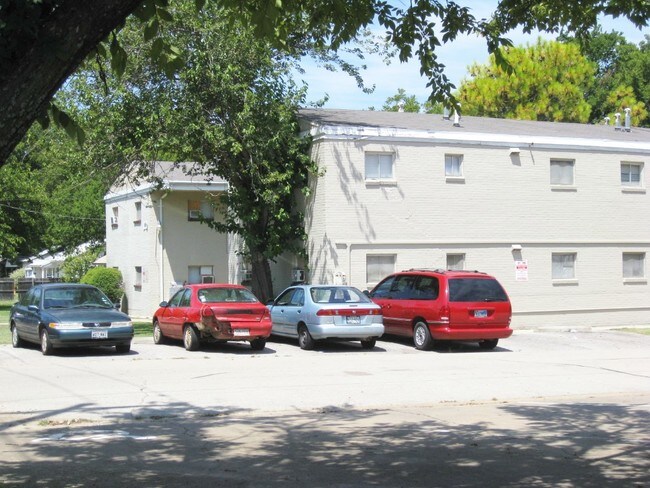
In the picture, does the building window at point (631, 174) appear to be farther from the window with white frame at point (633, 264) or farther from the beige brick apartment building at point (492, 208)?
the window with white frame at point (633, 264)

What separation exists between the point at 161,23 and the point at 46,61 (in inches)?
166

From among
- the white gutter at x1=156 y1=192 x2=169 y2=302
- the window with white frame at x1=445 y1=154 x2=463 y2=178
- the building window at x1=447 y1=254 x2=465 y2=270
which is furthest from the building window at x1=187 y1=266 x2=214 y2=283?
the window with white frame at x1=445 y1=154 x2=463 y2=178

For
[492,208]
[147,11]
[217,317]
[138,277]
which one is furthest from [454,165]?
[147,11]

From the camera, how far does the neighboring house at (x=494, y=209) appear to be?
24828mm

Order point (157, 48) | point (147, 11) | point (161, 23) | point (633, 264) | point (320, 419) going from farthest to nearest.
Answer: point (633, 264) → point (320, 419) → point (161, 23) → point (157, 48) → point (147, 11)

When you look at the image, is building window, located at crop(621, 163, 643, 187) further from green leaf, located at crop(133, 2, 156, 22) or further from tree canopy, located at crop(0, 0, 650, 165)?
green leaf, located at crop(133, 2, 156, 22)

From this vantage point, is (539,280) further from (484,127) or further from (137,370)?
(137,370)

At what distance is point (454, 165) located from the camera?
26359 millimetres

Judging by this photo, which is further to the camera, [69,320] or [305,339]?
[305,339]

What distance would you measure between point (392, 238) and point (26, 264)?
2648 inches

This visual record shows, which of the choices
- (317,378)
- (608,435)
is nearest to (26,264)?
(317,378)

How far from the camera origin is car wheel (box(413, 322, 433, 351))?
1952 centimetres

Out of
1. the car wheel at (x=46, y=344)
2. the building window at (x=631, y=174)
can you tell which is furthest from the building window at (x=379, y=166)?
the car wheel at (x=46, y=344)

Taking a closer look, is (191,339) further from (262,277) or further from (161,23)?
(161,23)
